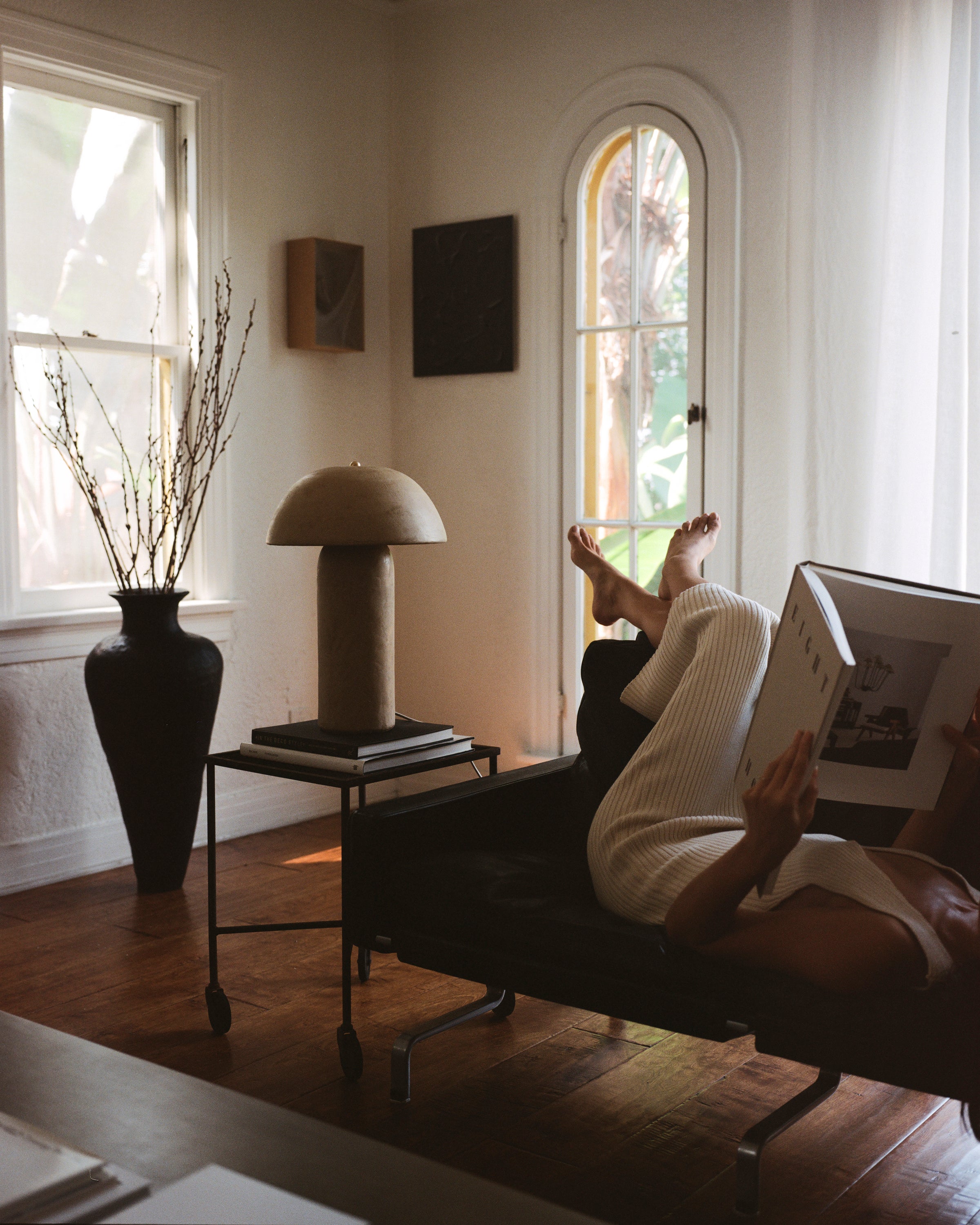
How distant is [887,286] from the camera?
3557 millimetres

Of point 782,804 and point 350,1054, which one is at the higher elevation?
point 782,804

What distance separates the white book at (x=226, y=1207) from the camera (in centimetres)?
95

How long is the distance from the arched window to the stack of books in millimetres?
1698

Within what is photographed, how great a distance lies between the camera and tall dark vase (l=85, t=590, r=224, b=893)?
362 cm

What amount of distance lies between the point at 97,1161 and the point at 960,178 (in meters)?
3.31

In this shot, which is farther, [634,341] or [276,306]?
[276,306]

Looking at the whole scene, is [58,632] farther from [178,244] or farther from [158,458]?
[178,244]

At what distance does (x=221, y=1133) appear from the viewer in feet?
3.73

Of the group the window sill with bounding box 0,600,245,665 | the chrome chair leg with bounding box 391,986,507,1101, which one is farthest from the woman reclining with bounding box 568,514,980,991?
the window sill with bounding box 0,600,245,665

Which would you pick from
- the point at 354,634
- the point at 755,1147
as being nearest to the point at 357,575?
the point at 354,634

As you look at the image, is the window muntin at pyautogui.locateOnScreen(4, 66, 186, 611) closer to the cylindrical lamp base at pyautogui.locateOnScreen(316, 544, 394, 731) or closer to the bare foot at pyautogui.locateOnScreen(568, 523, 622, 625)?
the cylindrical lamp base at pyautogui.locateOnScreen(316, 544, 394, 731)

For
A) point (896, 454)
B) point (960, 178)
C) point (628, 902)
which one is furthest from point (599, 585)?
point (960, 178)

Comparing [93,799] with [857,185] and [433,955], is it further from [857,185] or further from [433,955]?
[857,185]

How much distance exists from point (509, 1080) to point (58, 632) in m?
2.12
